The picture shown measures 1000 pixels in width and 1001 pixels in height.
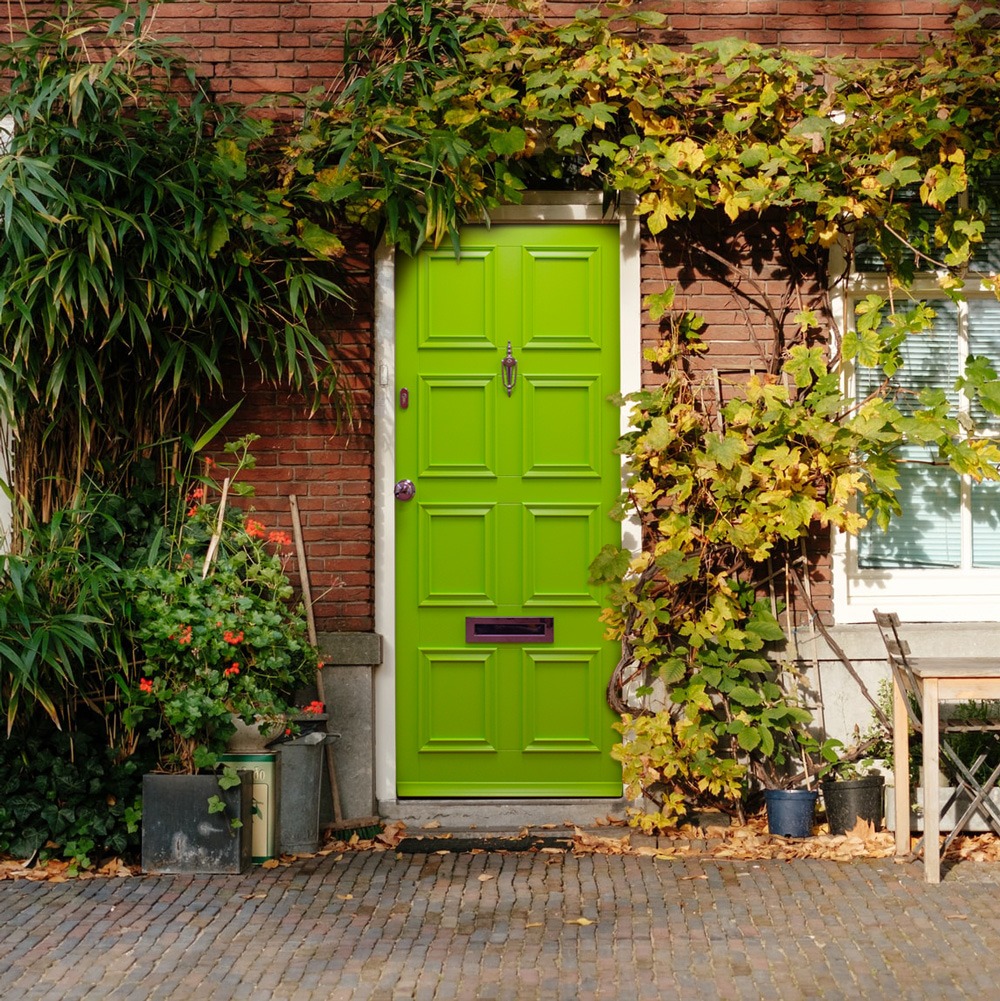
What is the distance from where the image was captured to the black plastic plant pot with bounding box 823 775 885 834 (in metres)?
5.84

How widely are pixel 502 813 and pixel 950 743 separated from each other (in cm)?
200

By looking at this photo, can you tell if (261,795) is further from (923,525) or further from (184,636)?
(923,525)

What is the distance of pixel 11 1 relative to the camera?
6.38m

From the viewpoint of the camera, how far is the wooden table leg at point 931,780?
5.19m

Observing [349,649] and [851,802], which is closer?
[851,802]

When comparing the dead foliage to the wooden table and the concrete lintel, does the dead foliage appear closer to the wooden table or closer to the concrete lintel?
the wooden table

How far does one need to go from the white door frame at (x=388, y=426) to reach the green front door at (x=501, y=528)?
0.05 metres

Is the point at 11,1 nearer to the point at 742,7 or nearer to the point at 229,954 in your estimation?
the point at 742,7

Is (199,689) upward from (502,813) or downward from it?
upward

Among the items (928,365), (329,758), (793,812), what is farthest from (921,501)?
(329,758)

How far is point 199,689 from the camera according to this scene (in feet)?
17.9

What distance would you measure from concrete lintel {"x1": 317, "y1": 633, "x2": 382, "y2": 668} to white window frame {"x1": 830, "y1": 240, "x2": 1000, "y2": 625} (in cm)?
217

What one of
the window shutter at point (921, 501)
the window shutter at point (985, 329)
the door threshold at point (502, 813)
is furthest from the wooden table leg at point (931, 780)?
the window shutter at point (985, 329)

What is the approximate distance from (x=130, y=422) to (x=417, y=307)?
4.62ft
